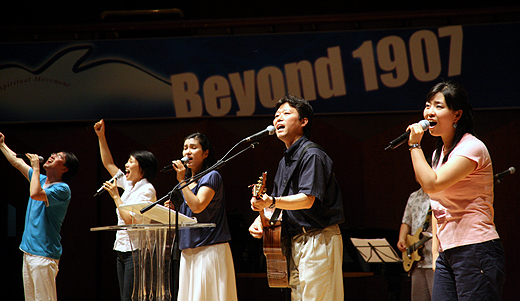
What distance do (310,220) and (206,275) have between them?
96cm

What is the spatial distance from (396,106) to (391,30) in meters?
0.91

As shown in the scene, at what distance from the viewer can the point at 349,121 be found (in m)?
6.43

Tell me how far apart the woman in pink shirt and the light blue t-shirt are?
334 cm

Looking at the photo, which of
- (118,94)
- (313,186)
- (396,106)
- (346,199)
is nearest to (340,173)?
(346,199)

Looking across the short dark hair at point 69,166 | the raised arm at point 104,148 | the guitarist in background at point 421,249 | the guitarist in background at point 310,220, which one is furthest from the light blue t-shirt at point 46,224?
the guitarist in background at point 421,249

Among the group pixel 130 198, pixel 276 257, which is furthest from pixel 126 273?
pixel 276 257

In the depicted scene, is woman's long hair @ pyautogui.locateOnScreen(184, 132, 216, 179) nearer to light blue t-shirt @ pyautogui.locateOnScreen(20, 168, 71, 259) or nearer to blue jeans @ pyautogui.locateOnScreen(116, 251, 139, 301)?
blue jeans @ pyautogui.locateOnScreen(116, 251, 139, 301)

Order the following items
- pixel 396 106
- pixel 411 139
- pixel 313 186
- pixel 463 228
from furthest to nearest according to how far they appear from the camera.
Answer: pixel 396 106 → pixel 313 186 → pixel 411 139 → pixel 463 228

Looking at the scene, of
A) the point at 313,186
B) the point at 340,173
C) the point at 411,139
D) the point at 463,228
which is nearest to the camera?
the point at 463,228

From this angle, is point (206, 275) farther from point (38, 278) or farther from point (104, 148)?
point (104, 148)

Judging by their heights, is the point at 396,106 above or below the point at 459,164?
above

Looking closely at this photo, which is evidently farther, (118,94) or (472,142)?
(118,94)

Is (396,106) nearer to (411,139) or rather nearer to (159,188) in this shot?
(159,188)

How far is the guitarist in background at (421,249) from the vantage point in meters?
4.42
